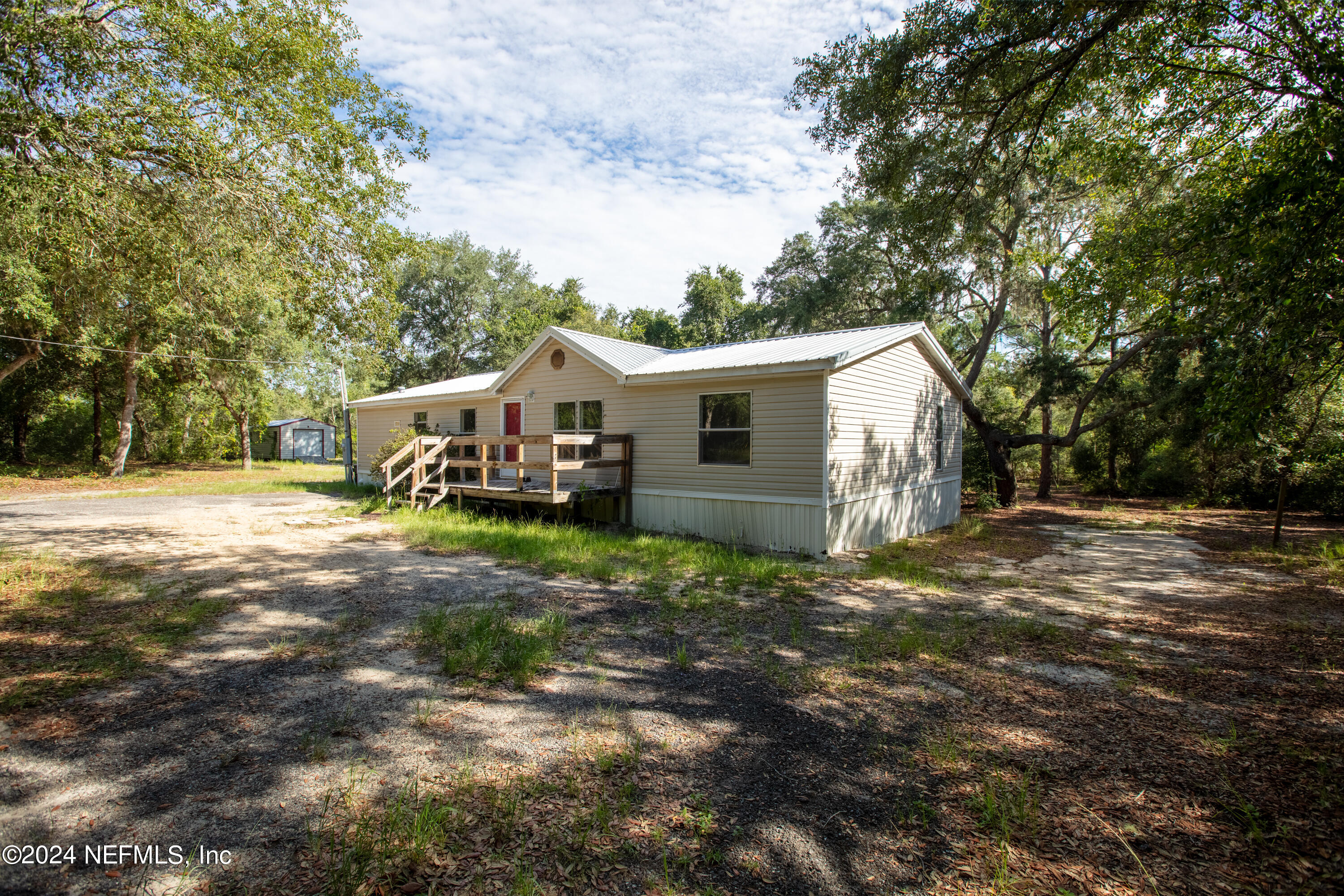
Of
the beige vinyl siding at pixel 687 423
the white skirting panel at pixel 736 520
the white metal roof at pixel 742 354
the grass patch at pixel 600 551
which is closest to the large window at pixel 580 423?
the beige vinyl siding at pixel 687 423

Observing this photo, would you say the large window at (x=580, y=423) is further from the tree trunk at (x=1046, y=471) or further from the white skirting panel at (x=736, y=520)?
the tree trunk at (x=1046, y=471)

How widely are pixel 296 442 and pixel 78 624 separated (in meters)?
41.6

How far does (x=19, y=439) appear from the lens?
85.9ft

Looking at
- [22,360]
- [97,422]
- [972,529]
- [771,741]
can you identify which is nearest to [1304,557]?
[972,529]

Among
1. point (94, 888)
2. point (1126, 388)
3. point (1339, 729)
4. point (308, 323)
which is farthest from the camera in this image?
point (1126, 388)

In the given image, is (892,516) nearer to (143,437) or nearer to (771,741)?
(771,741)

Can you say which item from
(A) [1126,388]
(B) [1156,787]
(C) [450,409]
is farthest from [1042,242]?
(B) [1156,787]

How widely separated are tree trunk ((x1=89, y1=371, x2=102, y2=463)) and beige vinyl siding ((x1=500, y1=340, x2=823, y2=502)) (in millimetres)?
23450

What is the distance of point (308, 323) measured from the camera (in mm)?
8586

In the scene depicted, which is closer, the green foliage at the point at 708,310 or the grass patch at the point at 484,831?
the grass patch at the point at 484,831

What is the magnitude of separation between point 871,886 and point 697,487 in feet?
28.7

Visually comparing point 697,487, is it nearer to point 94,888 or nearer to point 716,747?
point 716,747

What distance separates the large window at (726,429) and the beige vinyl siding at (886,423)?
153 centimetres

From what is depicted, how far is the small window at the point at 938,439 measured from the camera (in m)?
14.4
